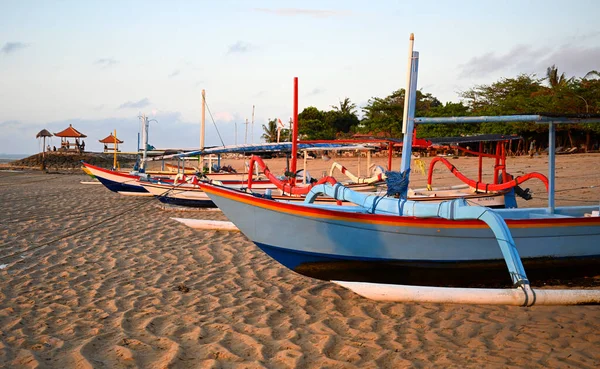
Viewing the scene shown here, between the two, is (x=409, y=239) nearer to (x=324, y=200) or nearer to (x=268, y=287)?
(x=268, y=287)

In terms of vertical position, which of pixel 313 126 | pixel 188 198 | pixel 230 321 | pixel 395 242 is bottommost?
pixel 230 321

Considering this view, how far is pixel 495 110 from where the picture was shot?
3155 cm

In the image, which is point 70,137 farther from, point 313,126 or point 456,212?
point 456,212

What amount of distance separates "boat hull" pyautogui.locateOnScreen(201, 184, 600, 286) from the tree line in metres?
13.4

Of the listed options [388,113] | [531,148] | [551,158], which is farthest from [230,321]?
[388,113]

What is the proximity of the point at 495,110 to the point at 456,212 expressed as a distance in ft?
92.2

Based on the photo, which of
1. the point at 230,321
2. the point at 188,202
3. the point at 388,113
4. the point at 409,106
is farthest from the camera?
the point at 388,113

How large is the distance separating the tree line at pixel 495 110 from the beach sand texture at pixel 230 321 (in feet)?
48.9

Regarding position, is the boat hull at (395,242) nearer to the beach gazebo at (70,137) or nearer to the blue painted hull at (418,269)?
the blue painted hull at (418,269)

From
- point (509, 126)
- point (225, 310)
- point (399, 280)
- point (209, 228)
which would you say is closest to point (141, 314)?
point (225, 310)

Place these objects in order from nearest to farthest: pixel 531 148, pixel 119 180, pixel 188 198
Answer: pixel 188 198 < pixel 119 180 < pixel 531 148

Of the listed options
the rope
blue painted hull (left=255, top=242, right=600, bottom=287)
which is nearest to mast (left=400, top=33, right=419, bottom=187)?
the rope

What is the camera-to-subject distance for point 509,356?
164 inches

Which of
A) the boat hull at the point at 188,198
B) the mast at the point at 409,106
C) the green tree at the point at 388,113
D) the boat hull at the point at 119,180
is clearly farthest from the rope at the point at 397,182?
the green tree at the point at 388,113
